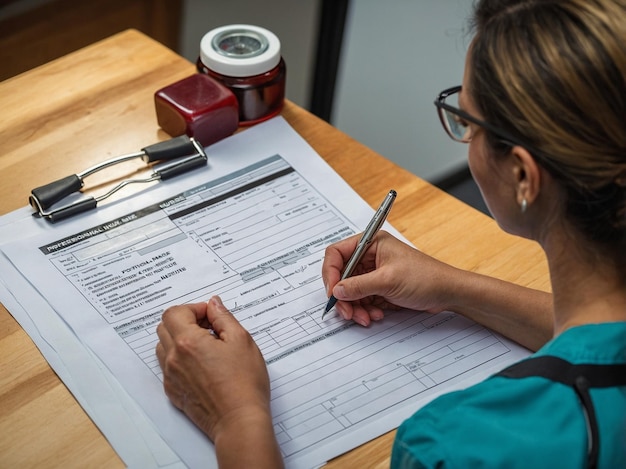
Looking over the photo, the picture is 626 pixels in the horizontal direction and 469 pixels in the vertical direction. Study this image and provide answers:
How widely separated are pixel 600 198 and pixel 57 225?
2.14 ft

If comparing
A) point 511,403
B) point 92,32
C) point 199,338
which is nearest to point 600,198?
point 511,403

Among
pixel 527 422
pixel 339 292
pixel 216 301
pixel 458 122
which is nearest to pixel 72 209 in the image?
pixel 216 301

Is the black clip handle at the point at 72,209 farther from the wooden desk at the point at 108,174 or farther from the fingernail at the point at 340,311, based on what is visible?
the fingernail at the point at 340,311

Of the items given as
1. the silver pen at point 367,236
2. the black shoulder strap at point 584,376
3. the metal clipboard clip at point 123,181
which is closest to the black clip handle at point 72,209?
the metal clipboard clip at point 123,181

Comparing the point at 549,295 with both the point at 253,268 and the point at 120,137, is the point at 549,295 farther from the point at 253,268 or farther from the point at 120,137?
the point at 120,137

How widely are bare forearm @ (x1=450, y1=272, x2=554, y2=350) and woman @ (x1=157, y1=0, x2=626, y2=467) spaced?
0.14 m

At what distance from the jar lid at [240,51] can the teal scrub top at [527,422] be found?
0.60 meters

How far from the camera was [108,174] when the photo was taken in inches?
45.9

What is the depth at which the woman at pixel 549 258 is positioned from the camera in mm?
718

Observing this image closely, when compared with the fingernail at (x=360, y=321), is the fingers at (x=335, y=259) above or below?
above

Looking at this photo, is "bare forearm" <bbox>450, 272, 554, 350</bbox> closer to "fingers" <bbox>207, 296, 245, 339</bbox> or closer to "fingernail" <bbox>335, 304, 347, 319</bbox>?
"fingernail" <bbox>335, 304, 347, 319</bbox>

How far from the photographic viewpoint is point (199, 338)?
0.90 m

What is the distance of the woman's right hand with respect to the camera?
987mm

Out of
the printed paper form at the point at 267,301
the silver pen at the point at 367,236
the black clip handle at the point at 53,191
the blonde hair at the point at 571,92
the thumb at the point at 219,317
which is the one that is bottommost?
the printed paper form at the point at 267,301
